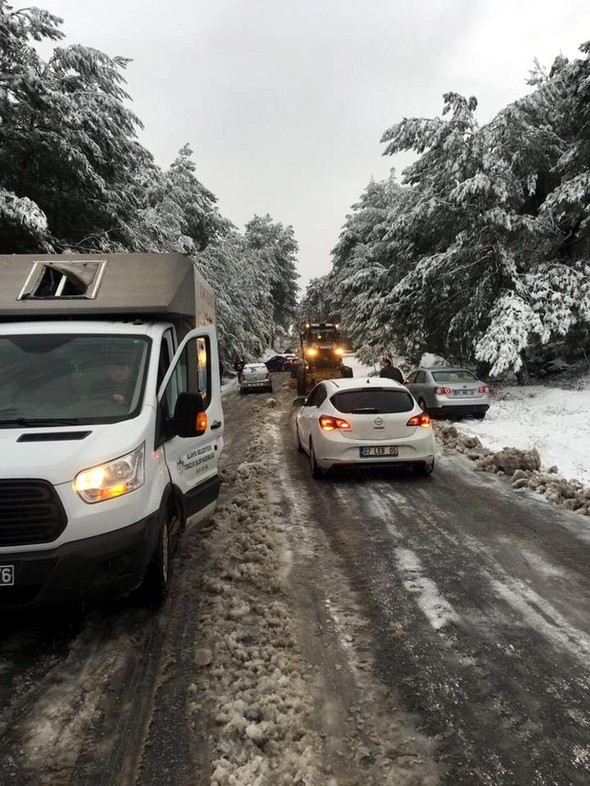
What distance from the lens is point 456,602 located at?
438 cm

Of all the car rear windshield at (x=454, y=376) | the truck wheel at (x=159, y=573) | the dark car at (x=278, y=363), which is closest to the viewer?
the truck wheel at (x=159, y=573)

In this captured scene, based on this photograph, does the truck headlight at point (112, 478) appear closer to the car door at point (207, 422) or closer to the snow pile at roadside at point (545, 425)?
the car door at point (207, 422)

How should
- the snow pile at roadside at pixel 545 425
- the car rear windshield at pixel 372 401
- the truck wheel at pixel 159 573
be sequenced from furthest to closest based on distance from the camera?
the snow pile at roadside at pixel 545 425 < the car rear windshield at pixel 372 401 < the truck wheel at pixel 159 573

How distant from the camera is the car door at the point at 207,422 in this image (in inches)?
183

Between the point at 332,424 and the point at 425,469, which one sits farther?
the point at 425,469

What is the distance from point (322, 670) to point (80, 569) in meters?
1.68

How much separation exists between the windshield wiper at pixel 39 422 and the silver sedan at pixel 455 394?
12321mm

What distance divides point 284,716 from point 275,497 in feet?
16.1

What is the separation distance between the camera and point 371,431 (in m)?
8.51

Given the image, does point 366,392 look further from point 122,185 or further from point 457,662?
point 122,185

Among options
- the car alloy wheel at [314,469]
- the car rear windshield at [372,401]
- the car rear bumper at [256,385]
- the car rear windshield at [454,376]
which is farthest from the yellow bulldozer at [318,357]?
the car rear windshield at [372,401]

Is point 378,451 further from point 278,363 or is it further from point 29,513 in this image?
point 278,363

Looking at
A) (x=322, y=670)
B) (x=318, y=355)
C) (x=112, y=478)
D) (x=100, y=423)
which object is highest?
(x=318, y=355)

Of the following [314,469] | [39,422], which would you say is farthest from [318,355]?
[39,422]
